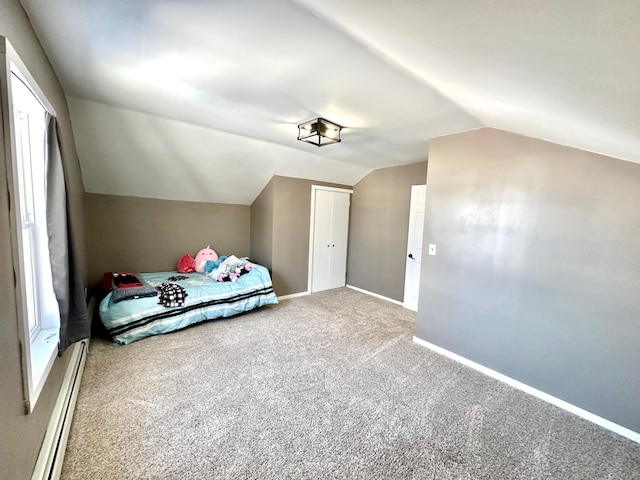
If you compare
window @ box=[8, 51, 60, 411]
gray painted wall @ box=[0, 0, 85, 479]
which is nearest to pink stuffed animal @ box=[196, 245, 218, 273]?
window @ box=[8, 51, 60, 411]

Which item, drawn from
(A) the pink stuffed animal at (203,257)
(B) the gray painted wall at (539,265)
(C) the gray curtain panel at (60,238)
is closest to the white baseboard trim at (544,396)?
(B) the gray painted wall at (539,265)

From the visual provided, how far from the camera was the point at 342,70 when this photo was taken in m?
1.64

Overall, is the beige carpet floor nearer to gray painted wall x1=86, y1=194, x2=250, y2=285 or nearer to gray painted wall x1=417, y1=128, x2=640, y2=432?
gray painted wall x1=417, y1=128, x2=640, y2=432

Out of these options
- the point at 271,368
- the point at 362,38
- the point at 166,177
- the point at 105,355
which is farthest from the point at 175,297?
the point at 362,38

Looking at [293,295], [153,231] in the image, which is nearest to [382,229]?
[293,295]

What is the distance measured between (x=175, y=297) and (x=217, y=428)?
1.70m

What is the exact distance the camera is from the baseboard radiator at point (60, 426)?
4.20ft

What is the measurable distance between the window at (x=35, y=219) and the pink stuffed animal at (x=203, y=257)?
2.42 meters

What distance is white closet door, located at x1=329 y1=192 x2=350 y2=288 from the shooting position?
4973 mm

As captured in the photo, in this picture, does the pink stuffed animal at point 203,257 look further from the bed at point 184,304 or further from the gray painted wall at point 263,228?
the gray painted wall at point 263,228

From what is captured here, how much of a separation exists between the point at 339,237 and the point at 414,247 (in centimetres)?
149

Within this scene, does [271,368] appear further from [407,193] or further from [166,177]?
[407,193]

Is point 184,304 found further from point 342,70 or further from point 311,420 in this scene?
point 342,70

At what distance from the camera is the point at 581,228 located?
6.61 feet
